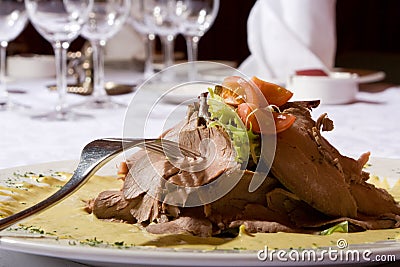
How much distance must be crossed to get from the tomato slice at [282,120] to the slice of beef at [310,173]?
1 cm

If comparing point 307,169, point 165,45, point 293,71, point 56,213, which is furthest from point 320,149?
point 165,45

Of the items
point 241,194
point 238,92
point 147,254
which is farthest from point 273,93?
point 147,254

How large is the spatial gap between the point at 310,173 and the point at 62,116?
148 centimetres

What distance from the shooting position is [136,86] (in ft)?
10.6

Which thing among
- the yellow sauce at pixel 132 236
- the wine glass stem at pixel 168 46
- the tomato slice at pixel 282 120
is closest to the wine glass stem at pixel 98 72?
the wine glass stem at pixel 168 46

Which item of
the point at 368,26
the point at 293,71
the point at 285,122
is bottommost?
the point at 368,26

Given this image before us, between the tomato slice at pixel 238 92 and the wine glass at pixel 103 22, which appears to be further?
the wine glass at pixel 103 22

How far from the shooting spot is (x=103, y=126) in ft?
7.69

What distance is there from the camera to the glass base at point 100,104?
2.68m

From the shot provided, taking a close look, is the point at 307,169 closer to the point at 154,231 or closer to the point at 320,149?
the point at 320,149

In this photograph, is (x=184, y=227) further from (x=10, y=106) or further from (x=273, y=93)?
(x=10, y=106)

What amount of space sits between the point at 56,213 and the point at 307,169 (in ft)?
1.26

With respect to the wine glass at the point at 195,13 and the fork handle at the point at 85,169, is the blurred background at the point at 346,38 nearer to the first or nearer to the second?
the wine glass at the point at 195,13

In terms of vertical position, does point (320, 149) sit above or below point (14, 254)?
above
